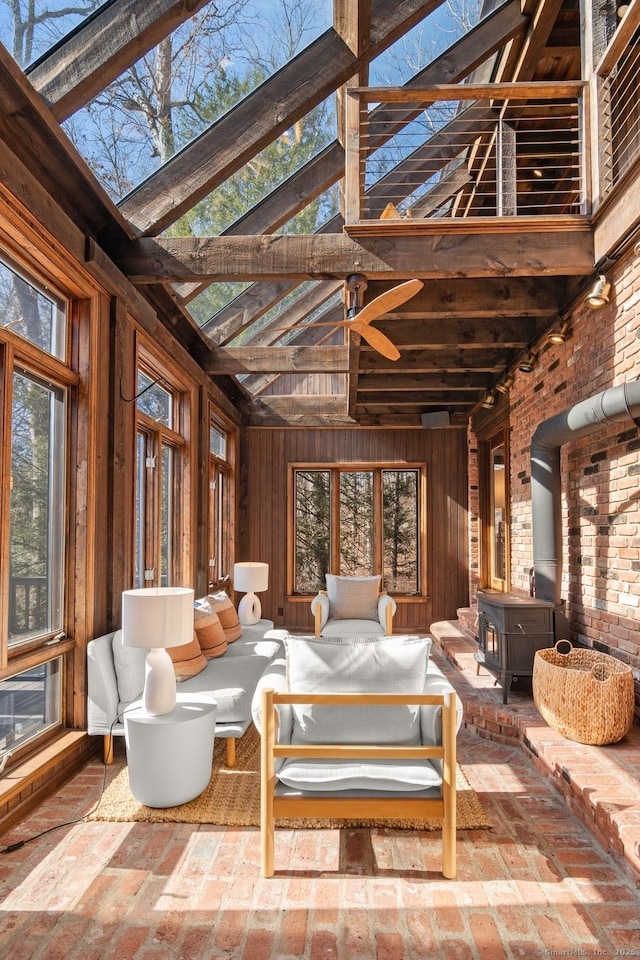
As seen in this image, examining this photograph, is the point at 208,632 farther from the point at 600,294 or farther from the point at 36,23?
the point at 36,23

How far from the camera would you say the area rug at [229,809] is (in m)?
2.77

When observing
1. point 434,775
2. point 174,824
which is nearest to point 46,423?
point 174,824

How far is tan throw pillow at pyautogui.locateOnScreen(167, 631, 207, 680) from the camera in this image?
12.0ft

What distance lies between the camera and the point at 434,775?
7.97 ft

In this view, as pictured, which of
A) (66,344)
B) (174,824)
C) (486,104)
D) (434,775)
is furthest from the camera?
(486,104)

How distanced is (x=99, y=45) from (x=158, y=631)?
2.74 m

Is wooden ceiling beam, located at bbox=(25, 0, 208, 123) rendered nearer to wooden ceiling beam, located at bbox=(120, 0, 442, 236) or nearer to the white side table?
wooden ceiling beam, located at bbox=(120, 0, 442, 236)

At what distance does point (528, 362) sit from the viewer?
5.06 m

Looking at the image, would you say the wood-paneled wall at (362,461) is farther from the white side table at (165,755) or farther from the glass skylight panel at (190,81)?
the white side table at (165,755)

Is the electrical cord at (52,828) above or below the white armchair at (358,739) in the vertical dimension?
below

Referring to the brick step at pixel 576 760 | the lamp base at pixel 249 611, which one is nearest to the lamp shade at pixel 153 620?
the brick step at pixel 576 760

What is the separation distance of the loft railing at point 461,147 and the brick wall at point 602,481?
0.79 m

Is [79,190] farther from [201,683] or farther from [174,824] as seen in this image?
[174,824]

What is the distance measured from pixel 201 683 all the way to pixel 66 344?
84.5 inches
